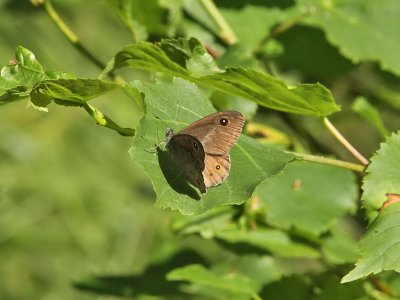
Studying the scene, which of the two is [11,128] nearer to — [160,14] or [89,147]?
[89,147]

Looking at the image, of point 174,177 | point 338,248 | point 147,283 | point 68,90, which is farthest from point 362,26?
point 68,90

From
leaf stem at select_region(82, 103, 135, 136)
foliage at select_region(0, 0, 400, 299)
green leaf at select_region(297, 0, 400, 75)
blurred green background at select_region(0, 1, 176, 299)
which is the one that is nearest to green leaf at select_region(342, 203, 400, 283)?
foliage at select_region(0, 0, 400, 299)

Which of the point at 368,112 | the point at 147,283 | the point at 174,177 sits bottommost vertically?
the point at 147,283

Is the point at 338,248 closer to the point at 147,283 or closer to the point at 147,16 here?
the point at 147,283

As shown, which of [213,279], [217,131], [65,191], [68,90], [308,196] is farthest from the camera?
[65,191]

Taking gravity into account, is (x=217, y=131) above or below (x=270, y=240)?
above

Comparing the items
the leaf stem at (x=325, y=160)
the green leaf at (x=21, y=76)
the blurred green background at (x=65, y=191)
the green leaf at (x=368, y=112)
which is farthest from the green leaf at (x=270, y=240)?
the blurred green background at (x=65, y=191)

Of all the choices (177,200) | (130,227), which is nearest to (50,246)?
(130,227)

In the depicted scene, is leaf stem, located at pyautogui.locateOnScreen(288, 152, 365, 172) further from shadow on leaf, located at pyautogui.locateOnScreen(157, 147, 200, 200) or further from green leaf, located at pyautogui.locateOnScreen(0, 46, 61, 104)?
green leaf, located at pyautogui.locateOnScreen(0, 46, 61, 104)
